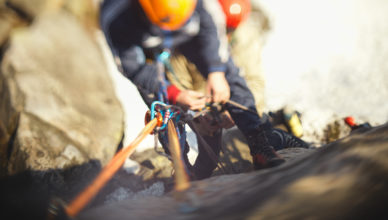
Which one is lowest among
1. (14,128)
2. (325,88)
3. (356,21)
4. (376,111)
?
(376,111)

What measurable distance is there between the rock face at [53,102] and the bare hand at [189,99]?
175 cm

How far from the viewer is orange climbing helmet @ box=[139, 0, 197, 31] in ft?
3.47

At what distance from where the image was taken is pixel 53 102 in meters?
3.07

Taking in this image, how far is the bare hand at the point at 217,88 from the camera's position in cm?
144

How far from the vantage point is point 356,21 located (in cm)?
474

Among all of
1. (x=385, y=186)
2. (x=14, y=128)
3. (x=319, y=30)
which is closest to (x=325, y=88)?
(x=319, y=30)

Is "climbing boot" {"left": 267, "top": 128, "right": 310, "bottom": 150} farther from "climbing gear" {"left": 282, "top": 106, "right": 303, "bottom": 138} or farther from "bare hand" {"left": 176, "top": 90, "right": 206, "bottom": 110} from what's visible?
"bare hand" {"left": 176, "top": 90, "right": 206, "bottom": 110}

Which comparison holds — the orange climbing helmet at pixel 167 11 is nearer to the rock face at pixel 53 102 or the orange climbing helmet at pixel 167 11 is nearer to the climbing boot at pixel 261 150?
the climbing boot at pixel 261 150

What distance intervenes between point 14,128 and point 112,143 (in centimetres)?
114

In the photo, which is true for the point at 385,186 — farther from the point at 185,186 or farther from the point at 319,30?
the point at 319,30

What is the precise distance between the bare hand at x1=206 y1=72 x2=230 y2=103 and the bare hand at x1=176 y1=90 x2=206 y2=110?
0.11m

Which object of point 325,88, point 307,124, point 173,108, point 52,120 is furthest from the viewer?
point 325,88

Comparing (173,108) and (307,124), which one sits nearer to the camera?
(173,108)

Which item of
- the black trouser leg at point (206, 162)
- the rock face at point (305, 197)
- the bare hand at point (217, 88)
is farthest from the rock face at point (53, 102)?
the rock face at point (305, 197)
